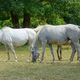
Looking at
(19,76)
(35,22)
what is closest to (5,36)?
(19,76)

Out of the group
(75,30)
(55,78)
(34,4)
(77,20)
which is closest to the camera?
(55,78)

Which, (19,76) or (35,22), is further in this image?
(35,22)

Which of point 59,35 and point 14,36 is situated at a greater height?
point 59,35

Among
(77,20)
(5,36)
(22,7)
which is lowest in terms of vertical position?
(77,20)

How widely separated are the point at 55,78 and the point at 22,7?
1024 centimetres

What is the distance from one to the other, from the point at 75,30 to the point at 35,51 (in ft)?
6.96

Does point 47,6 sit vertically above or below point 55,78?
above

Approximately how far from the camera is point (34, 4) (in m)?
16.4

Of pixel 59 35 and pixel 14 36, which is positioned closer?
pixel 59 35

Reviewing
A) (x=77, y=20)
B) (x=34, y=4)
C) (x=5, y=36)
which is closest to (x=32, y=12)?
(x=34, y=4)

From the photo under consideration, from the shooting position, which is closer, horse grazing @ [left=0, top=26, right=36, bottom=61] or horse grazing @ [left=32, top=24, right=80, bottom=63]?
horse grazing @ [left=32, top=24, right=80, bottom=63]

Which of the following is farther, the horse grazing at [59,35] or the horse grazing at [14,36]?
the horse grazing at [14,36]

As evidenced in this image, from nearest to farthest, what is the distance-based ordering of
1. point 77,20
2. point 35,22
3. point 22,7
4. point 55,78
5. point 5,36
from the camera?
point 55,78, point 5,36, point 22,7, point 35,22, point 77,20

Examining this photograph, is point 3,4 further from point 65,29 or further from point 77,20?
point 77,20
